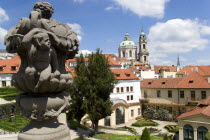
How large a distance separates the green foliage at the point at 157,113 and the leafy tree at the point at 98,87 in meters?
17.3

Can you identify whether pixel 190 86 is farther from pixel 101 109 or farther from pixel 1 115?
pixel 1 115

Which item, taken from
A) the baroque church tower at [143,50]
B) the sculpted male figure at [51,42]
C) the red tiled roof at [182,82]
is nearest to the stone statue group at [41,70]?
the sculpted male figure at [51,42]

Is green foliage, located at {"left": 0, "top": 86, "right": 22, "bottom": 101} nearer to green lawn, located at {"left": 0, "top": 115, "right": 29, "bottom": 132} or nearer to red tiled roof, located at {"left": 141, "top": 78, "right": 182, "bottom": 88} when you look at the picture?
green lawn, located at {"left": 0, "top": 115, "right": 29, "bottom": 132}

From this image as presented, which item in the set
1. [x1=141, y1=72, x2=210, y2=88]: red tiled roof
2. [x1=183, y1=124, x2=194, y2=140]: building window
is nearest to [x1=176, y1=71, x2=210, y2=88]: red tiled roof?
[x1=141, y1=72, x2=210, y2=88]: red tiled roof

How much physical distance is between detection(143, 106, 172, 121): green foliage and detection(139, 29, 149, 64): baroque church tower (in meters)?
94.1

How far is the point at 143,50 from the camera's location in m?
131

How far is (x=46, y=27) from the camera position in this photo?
550 centimetres

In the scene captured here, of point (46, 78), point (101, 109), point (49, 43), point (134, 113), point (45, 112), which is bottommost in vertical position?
point (134, 113)

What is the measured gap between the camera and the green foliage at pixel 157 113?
119ft

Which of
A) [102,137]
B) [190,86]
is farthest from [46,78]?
[190,86]

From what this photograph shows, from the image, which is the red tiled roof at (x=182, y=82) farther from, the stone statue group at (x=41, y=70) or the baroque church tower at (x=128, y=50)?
the baroque church tower at (x=128, y=50)

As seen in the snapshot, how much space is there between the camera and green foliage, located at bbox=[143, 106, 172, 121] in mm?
36312

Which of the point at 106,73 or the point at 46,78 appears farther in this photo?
the point at 106,73

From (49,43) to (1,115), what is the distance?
21.2 meters
